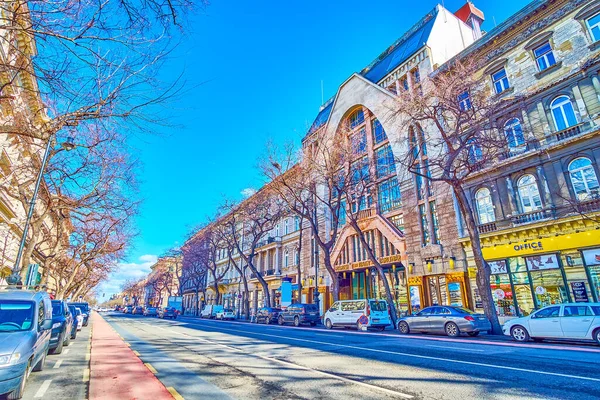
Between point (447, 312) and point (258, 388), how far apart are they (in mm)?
11952

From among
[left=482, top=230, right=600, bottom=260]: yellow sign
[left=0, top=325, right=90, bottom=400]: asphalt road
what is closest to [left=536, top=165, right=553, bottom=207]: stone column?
[left=482, top=230, right=600, bottom=260]: yellow sign

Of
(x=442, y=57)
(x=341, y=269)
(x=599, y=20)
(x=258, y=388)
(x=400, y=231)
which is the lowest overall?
(x=258, y=388)

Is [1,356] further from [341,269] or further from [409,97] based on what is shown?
[341,269]

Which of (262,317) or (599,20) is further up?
(599,20)

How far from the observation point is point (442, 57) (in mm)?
28219

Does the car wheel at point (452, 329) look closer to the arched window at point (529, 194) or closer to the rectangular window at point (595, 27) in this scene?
the arched window at point (529, 194)

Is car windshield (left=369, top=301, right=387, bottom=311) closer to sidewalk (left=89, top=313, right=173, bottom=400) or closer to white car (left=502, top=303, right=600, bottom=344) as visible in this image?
white car (left=502, top=303, right=600, bottom=344)

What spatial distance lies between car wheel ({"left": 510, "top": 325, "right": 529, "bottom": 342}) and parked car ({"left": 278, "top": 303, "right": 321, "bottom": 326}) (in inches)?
592

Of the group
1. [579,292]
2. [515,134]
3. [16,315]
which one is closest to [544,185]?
[515,134]

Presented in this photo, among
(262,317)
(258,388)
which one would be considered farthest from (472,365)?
(262,317)

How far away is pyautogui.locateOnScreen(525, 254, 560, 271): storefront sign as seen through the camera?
1698 centimetres

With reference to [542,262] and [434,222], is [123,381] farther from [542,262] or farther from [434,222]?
[434,222]

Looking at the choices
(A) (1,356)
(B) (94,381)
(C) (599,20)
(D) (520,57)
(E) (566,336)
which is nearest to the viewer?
(A) (1,356)

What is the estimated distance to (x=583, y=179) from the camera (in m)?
16.5
